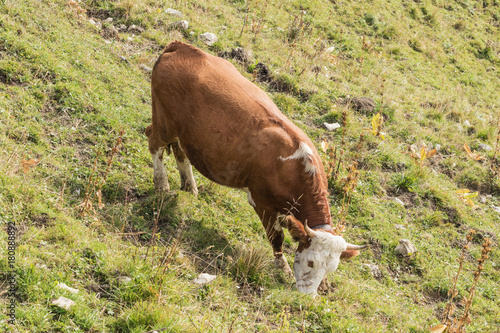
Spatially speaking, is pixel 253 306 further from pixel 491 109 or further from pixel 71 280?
pixel 491 109

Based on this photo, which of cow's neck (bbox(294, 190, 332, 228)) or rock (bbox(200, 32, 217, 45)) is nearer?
cow's neck (bbox(294, 190, 332, 228))

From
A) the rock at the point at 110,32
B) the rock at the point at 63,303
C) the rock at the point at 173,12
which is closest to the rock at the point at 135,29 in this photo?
the rock at the point at 110,32

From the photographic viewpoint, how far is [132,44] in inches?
421

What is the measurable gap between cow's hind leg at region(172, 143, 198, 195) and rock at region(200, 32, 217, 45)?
15.9 ft

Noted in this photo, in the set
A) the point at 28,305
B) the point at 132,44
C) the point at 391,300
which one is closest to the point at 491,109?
the point at 391,300

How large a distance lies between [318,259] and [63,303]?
308 centimetres

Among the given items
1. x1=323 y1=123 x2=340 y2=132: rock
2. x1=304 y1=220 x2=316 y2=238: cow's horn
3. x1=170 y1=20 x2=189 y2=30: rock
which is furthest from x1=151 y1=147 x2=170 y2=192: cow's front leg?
x1=170 y1=20 x2=189 y2=30: rock

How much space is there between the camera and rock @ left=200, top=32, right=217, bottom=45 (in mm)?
11530

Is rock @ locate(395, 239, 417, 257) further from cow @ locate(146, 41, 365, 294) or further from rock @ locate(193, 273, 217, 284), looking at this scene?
rock @ locate(193, 273, 217, 284)

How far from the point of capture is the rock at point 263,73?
443 inches

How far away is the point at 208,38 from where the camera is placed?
1159 cm

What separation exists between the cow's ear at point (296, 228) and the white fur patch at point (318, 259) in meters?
0.13

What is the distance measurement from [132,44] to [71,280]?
7268mm

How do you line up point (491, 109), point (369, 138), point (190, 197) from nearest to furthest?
point (190, 197), point (369, 138), point (491, 109)
